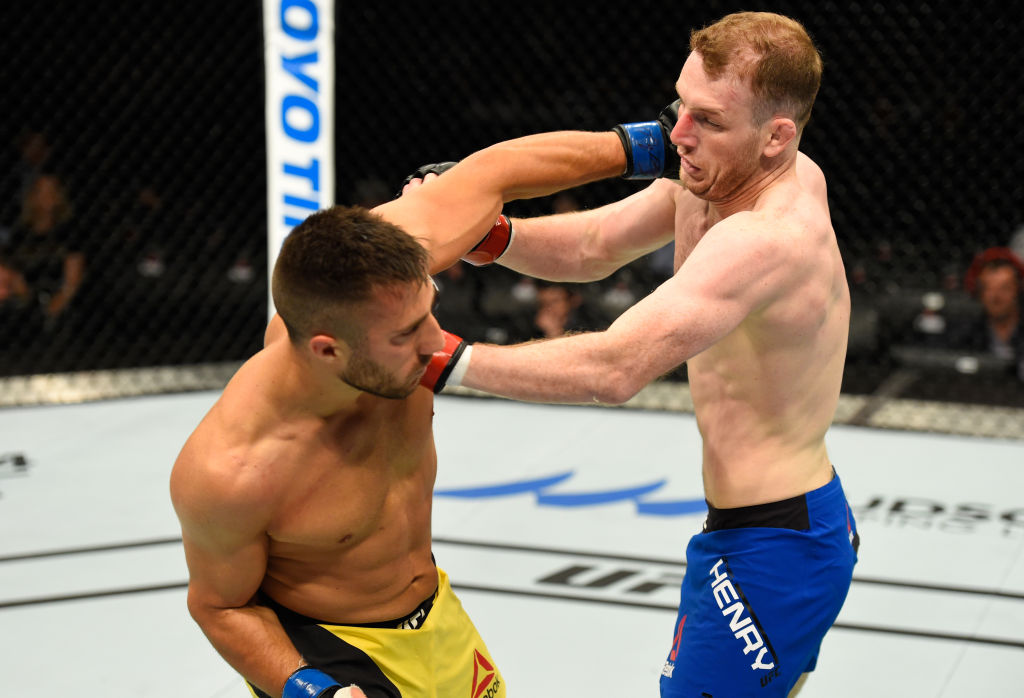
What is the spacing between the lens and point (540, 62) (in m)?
6.31

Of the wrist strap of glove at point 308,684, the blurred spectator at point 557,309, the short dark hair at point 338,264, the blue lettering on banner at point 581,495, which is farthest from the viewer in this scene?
the blurred spectator at point 557,309

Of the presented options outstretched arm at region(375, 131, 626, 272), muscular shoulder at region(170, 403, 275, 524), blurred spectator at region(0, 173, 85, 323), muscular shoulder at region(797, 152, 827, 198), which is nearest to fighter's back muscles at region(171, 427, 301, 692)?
muscular shoulder at region(170, 403, 275, 524)

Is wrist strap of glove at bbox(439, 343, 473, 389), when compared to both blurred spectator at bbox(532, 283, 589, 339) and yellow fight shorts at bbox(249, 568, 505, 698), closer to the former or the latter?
yellow fight shorts at bbox(249, 568, 505, 698)

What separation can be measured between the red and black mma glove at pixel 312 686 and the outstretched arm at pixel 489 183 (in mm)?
565

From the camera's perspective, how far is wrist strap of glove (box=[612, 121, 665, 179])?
1722 millimetres

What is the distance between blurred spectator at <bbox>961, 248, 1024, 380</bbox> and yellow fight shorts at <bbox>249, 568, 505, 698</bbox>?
3.80 meters

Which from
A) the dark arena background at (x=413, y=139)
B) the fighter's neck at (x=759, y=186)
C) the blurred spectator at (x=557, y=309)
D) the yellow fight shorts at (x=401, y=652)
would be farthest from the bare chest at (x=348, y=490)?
the dark arena background at (x=413, y=139)

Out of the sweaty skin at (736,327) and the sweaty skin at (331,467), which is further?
the sweaty skin at (736,327)

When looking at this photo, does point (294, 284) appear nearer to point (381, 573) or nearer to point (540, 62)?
point (381, 573)

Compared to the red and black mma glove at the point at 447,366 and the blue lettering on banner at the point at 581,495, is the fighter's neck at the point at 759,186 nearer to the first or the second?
the red and black mma glove at the point at 447,366

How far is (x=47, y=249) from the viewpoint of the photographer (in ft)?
18.6

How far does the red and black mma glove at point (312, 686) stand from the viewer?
4.51ft

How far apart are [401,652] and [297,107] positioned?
2.89 m

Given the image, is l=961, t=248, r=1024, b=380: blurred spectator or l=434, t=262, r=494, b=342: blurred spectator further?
l=434, t=262, r=494, b=342: blurred spectator
